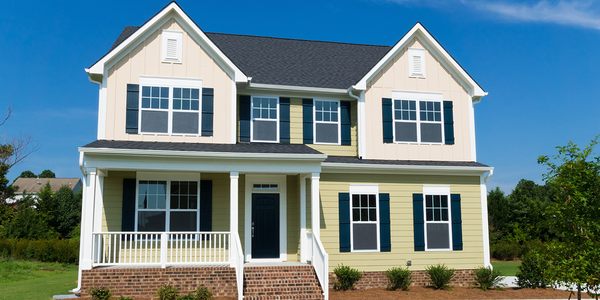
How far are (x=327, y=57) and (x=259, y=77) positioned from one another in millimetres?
4213

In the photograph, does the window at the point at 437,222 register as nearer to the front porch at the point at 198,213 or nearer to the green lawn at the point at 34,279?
the front porch at the point at 198,213

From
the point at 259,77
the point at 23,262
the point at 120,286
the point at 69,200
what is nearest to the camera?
the point at 120,286

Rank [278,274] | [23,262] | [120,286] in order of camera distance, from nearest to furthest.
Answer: [120,286] < [278,274] < [23,262]

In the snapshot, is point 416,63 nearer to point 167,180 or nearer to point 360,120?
point 360,120

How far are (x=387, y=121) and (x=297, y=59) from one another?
459 cm

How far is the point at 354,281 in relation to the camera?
16.5 meters

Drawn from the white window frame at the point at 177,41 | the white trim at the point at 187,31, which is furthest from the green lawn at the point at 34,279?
the white window frame at the point at 177,41

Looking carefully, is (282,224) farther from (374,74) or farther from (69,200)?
(69,200)

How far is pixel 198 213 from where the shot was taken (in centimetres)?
1631

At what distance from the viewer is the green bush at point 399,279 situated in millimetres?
16734

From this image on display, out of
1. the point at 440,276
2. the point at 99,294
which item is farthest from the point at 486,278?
the point at 99,294

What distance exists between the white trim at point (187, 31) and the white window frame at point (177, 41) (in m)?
0.31

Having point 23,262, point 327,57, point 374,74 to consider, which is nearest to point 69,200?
point 23,262

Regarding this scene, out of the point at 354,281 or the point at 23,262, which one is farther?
the point at 23,262
